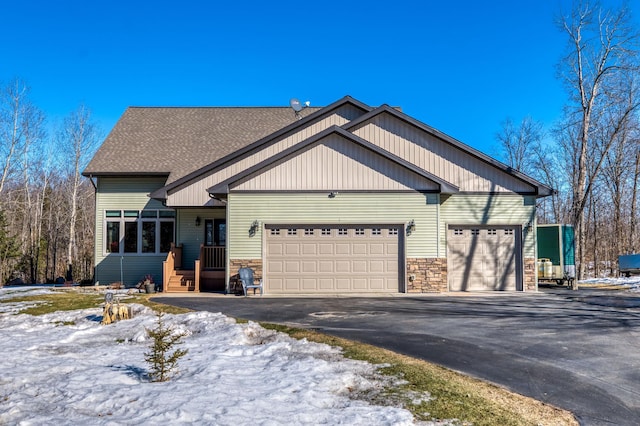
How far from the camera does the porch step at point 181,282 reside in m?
16.5

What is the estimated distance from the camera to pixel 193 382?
5426 millimetres

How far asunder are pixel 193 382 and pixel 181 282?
1182cm

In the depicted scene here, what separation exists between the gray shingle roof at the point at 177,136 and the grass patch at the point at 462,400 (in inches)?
600

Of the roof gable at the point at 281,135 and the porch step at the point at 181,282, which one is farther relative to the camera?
the roof gable at the point at 281,135

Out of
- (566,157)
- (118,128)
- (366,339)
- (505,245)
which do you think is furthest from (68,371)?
(566,157)

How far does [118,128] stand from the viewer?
21.8m

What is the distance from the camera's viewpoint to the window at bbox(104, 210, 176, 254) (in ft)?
63.4

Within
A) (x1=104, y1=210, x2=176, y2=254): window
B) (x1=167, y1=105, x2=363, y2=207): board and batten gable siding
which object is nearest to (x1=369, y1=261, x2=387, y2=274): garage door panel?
(x1=167, y1=105, x2=363, y2=207): board and batten gable siding

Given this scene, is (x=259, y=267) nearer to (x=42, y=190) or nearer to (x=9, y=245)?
(x=9, y=245)

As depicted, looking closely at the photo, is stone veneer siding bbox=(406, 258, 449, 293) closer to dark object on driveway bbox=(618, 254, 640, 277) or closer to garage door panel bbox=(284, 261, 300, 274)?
garage door panel bbox=(284, 261, 300, 274)

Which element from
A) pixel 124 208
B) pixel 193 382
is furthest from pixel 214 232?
pixel 193 382

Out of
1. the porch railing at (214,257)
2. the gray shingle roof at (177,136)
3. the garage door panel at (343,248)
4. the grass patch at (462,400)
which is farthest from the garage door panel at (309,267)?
the grass patch at (462,400)

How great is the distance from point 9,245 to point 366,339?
21.4 metres

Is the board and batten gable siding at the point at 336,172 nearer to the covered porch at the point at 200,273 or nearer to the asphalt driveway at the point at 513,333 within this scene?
the covered porch at the point at 200,273
